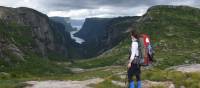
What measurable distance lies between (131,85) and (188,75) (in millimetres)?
9246

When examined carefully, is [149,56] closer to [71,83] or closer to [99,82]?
[99,82]

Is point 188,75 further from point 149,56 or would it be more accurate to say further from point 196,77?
point 149,56

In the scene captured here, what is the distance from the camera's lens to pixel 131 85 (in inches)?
1164

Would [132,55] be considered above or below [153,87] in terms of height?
above

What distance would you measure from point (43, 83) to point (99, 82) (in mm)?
5664

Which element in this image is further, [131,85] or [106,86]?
[106,86]

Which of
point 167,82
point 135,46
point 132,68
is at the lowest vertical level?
point 167,82

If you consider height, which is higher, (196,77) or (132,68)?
(132,68)

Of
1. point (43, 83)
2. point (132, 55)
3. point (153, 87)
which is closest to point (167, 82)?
point (153, 87)

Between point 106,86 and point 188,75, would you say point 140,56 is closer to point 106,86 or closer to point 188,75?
point 106,86

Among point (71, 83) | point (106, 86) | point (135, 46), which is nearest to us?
point (135, 46)

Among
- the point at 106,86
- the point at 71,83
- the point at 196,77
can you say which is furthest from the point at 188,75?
the point at 71,83

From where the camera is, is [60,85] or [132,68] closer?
[132,68]

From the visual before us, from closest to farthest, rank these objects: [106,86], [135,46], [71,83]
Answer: [135,46]
[106,86]
[71,83]
